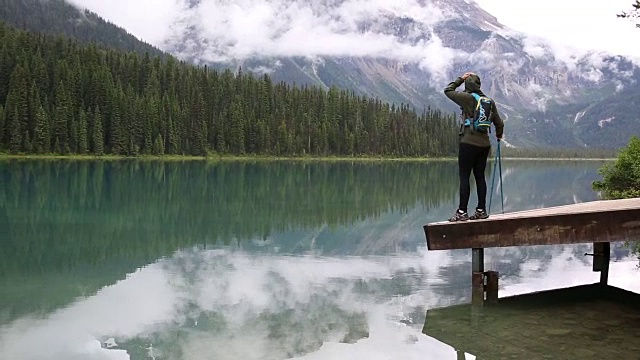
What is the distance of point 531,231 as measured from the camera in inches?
530

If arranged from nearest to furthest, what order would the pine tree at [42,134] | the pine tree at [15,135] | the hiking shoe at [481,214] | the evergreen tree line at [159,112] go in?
the hiking shoe at [481,214] < the pine tree at [15,135] < the pine tree at [42,134] < the evergreen tree line at [159,112]

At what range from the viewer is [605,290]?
55.2 feet

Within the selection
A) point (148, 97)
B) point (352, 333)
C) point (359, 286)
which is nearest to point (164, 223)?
point (359, 286)

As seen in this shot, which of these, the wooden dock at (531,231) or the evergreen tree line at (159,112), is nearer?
the wooden dock at (531,231)

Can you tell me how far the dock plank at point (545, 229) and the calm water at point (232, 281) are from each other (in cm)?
193

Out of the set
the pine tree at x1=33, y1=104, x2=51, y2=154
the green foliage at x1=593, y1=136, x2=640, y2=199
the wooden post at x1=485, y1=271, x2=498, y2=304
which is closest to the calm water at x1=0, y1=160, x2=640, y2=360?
the wooden post at x1=485, y1=271, x2=498, y2=304

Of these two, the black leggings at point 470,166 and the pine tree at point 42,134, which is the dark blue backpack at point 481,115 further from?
the pine tree at point 42,134

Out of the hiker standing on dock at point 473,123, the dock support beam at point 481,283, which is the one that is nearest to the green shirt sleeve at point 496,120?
the hiker standing on dock at point 473,123

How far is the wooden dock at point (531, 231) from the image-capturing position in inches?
489

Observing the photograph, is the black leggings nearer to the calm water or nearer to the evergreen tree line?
the calm water

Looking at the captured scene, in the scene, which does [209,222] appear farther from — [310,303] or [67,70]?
[67,70]

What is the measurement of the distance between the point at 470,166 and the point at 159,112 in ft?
453

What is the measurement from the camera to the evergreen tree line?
125 meters

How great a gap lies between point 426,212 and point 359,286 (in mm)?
25369
